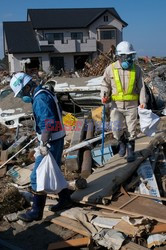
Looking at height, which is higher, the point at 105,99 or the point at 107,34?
the point at 107,34

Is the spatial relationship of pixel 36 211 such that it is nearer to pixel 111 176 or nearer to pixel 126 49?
pixel 111 176

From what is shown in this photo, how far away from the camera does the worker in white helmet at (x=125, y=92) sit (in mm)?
4934

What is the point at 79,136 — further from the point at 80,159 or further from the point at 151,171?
the point at 151,171

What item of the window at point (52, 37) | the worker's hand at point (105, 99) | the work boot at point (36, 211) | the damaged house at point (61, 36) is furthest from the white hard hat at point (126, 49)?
the window at point (52, 37)

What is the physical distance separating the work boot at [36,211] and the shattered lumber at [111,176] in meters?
0.51

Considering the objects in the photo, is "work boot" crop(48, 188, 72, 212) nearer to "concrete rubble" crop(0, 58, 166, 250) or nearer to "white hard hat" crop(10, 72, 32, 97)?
"concrete rubble" crop(0, 58, 166, 250)

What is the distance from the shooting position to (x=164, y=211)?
12.4 ft

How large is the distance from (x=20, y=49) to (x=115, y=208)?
104ft

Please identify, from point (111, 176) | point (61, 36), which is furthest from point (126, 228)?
point (61, 36)

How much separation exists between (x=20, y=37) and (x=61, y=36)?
463 cm

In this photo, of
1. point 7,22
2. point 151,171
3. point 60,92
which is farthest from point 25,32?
point 151,171

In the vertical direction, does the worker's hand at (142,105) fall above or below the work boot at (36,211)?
above

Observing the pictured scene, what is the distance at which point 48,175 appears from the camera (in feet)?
12.4

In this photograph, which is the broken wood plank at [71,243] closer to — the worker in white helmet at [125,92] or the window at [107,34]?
the worker in white helmet at [125,92]
